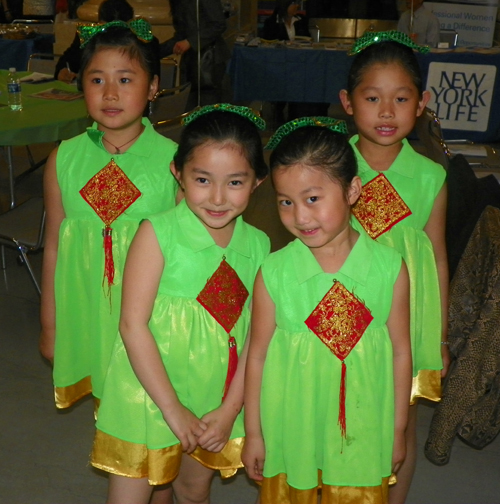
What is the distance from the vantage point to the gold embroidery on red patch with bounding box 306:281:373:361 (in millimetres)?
1484

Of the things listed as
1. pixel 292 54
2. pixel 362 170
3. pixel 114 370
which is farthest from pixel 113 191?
pixel 292 54

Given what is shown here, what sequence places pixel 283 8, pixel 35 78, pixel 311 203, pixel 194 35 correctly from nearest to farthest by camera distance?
pixel 311 203
pixel 35 78
pixel 194 35
pixel 283 8

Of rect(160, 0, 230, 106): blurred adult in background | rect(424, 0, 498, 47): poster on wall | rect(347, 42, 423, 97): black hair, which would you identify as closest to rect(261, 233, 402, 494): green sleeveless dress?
rect(347, 42, 423, 97): black hair

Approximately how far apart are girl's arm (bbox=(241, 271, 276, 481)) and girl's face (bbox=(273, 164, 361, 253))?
0.14 metres

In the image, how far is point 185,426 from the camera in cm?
153

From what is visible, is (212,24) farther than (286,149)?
Yes

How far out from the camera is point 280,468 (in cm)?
156

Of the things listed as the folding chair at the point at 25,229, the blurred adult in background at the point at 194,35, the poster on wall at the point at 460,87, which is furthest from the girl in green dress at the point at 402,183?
the poster on wall at the point at 460,87

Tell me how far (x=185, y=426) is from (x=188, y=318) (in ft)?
0.74

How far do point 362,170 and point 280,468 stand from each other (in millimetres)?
731

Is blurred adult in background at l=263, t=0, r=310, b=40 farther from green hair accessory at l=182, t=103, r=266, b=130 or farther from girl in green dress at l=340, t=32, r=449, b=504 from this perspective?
green hair accessory at l=182, t=103, r=266, b=130

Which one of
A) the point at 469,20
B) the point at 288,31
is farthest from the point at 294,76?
the point at 469,20

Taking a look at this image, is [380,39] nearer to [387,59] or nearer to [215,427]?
[387,59]

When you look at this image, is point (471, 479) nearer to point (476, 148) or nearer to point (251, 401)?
point (251, 401)
